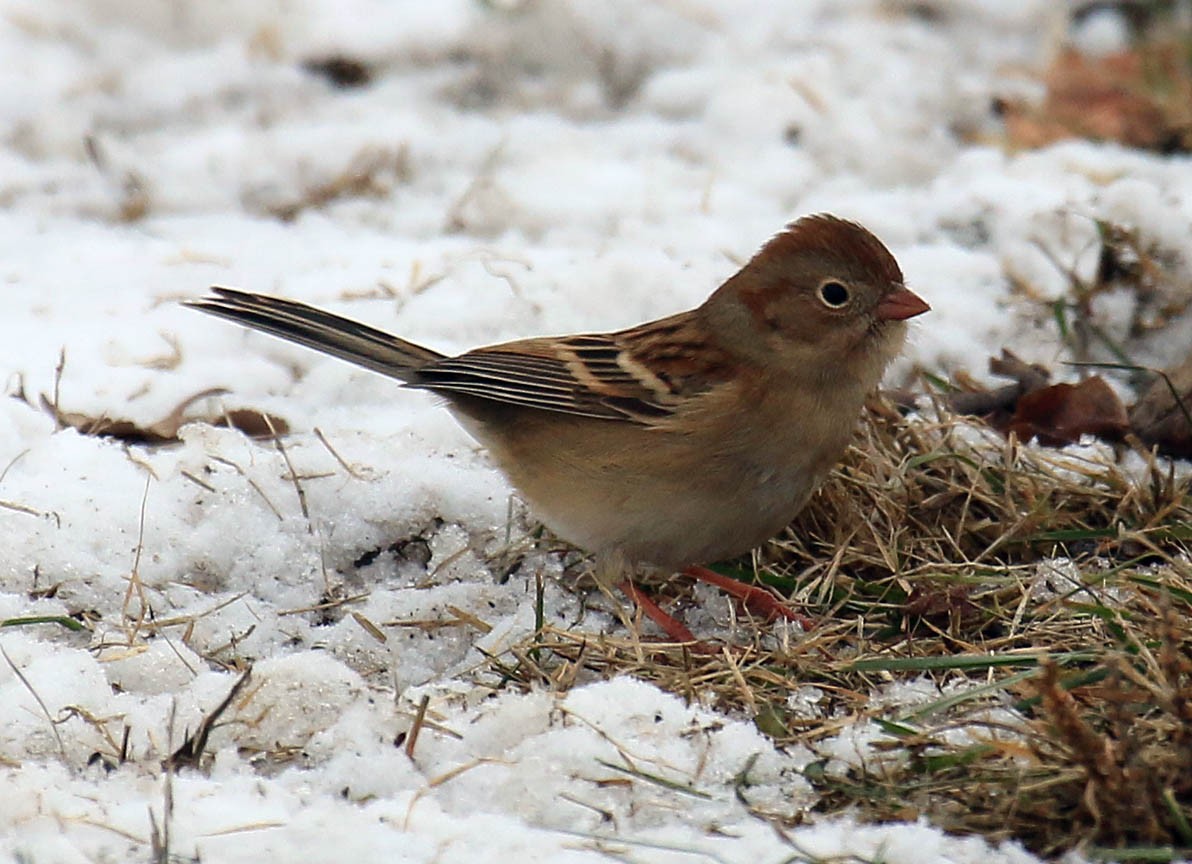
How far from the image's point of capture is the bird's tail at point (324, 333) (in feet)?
17.7

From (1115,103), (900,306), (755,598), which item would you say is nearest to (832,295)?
(900,306)

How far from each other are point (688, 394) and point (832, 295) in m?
0.57

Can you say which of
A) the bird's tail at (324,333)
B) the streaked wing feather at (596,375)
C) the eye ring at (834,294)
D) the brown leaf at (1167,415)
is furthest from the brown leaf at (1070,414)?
the bird's tail at (324,333)

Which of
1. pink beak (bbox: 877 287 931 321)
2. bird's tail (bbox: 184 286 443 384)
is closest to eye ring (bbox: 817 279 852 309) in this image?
pink beak (bbox: 877 287 931 321)

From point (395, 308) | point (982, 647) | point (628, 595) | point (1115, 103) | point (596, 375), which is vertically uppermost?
point (1115, 103)

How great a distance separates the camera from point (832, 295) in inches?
203

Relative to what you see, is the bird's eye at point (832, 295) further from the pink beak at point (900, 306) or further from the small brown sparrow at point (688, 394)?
the pink beak at point (900, 306)

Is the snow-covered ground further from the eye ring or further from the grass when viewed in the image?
the eye ring

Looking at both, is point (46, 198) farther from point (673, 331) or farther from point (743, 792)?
point (743, 792)

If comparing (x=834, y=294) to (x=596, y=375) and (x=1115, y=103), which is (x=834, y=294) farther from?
(x=1115, y=103)

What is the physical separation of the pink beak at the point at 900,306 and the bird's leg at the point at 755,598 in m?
0.93

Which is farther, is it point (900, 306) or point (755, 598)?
point (900, 306)

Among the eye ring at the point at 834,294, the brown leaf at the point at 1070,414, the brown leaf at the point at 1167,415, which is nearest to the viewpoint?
the eye ring at the point at 834,294

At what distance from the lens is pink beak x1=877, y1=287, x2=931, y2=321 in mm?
5090
